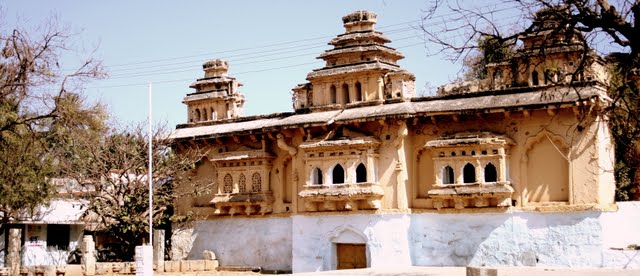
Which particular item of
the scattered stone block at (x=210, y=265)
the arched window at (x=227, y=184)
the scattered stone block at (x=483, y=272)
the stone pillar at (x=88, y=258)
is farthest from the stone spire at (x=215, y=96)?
the scattered stone block at (x=483, y=272)

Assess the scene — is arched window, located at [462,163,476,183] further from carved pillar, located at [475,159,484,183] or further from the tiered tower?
the tiered tower

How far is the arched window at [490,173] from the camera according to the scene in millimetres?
23922

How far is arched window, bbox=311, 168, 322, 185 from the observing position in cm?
2639

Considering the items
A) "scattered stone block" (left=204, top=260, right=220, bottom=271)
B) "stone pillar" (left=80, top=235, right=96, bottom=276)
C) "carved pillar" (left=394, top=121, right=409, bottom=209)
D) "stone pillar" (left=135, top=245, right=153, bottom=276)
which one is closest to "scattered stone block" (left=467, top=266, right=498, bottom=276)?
"carved pillar" (left=394, top=121, right=409, bottom=209)

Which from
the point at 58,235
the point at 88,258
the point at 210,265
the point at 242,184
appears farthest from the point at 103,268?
the point at 58,235

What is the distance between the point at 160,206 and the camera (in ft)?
96.9

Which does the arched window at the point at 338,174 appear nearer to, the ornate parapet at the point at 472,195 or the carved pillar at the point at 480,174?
the ornate parapet at the point at 472,195

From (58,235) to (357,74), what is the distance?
58.7ft

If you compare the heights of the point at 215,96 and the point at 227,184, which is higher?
the point at 215,96

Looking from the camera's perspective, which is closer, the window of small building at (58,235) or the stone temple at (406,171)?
the stone temple at (406,171)

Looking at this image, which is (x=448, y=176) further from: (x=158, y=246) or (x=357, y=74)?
(x=158, y=246)

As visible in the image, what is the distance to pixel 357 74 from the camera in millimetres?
26359

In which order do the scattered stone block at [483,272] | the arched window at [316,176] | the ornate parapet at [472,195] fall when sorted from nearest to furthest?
the scattered stone block at [483,272], the ornate parapet at [472,195], the arched window at [316,176]

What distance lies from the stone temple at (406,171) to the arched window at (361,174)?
35 millimetres
